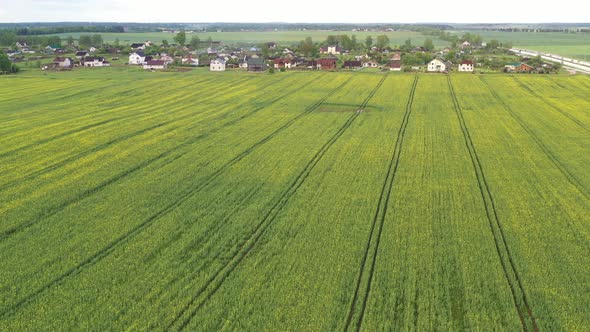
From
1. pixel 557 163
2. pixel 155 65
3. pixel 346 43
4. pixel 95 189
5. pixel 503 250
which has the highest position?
pixel 346 43

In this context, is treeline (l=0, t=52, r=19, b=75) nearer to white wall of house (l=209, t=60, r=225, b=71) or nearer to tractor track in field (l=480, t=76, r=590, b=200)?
white wall of house (l=209, t=60, r=225, b=71)

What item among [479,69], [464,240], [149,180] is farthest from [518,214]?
[479,69]

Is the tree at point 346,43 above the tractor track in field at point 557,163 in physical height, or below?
above

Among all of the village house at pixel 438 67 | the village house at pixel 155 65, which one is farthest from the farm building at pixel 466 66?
the village house at pixel 155 65

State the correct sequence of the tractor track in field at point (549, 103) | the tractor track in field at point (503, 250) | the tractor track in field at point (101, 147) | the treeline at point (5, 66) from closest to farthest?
1. the tractor track in field at point (503, 250)
2. the tractor track in field at point (101, 147)
3. the tractor track in field at point (549, 103)
4. the treeline at point (5, 66)

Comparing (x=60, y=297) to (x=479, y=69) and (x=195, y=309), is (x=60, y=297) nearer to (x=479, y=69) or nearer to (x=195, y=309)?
(x=195, y=309)

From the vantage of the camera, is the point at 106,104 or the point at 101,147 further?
the point at 106,104

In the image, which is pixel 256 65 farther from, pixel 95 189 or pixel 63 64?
pixel 95 189

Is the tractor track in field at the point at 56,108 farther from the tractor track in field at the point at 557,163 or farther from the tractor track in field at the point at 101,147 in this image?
the tractor track in field at the point at 557,163

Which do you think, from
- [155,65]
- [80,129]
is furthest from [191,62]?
[80,129]
